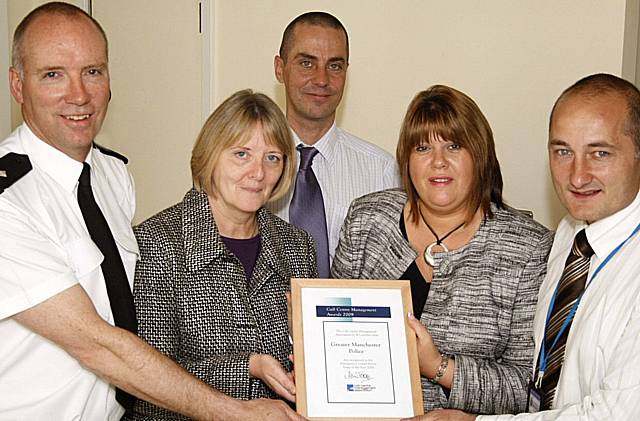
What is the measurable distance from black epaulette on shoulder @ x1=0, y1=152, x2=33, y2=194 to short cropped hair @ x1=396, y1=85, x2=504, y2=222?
1189 mm

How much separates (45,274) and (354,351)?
2.92ft

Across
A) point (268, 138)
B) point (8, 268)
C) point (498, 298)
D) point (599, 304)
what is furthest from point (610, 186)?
point (8, 268)

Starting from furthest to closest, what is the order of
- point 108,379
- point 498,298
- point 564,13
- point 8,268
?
point 564,13, point 498,298, point 108,379, point 8,268

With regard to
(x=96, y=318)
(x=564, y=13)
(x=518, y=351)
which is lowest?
(x=518, y=351)

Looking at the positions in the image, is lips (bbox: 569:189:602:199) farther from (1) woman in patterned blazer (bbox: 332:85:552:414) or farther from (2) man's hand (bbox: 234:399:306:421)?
(2) man's hand (bbox: 234:399:306:421)

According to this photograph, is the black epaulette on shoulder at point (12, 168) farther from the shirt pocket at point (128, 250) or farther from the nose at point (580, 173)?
the nose at point (580, 173)

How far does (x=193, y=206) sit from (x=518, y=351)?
3.55ft

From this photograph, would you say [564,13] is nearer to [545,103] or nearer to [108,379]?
[545,103]

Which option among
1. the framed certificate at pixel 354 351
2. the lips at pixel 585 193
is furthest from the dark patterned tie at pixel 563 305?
the framed certificate at pixel 354 351

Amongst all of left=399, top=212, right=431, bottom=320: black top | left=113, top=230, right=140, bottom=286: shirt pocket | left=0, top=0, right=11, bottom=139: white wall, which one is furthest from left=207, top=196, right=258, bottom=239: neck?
left=0, top=0, right=11, bottom=139: white wall

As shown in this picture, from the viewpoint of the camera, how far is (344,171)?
3.67 metres

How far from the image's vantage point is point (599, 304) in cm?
→ 246

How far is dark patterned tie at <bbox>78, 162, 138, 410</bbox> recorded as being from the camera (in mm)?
2592

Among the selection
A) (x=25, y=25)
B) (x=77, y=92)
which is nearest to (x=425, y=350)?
(x=77, y=92)
